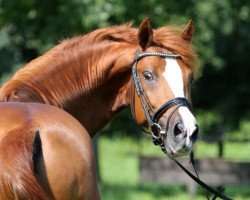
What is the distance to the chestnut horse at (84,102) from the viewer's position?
4.10 m

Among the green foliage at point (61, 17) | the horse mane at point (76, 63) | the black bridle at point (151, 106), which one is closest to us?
the black bridle at point (151, 106)

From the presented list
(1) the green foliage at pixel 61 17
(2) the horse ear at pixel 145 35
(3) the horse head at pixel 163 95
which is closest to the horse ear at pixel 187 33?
(3) the horse head at pixel 163 95

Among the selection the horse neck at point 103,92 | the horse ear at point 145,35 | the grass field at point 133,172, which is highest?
the horse ear at point 145,35

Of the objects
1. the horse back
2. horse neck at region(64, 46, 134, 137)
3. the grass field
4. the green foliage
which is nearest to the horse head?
horse neck at region(64, 46, 134, 137)

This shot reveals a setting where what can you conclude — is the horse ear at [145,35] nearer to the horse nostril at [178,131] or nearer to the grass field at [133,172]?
the horse nostril at [178,131]

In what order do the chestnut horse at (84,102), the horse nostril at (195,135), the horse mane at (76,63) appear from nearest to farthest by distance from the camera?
the chestnut horse at (84,102), the horse nostril at (195,135), the horse mane at (76,63)

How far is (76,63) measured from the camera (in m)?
5.75

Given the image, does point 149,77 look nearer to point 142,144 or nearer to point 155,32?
point 155,32

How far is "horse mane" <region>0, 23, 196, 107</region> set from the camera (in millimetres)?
5441

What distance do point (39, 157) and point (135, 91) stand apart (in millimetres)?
1564

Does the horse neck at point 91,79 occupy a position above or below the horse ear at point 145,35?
below

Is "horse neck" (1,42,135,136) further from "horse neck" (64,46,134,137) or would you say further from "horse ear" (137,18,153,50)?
"horse ear" (137,18,153,50)

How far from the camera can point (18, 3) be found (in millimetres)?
12922

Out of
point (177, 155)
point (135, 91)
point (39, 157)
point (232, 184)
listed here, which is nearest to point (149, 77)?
point (135, 91)
